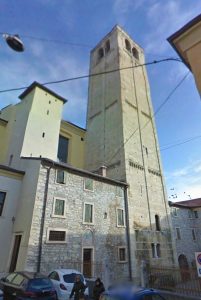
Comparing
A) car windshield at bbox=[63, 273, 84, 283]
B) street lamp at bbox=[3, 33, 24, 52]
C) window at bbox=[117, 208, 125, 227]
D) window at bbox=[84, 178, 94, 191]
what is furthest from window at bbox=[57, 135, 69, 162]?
street lamp at bbox=[3, 33, 24, 52]

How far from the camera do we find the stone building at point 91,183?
14.5 meters

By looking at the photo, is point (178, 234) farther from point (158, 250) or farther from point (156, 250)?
point (156, 250)

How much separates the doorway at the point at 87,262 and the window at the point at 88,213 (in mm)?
2062

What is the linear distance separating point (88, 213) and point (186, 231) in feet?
54.8

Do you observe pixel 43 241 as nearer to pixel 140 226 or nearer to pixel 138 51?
pixel 140 226

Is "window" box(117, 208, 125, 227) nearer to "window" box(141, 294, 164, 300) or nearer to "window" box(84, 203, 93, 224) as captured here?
"window" box(84, 203, 93, 224)

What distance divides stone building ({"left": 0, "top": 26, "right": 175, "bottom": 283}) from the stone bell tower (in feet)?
0.41

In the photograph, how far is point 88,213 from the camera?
1712 centimetres

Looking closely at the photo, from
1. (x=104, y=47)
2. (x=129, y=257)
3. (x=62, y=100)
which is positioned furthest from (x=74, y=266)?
(x=104, y=47)

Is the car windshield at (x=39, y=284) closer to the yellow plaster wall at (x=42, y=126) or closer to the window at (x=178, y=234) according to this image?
the yellow plaster wall at (x=42, y=126)

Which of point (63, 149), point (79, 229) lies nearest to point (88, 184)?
point (79, 229)

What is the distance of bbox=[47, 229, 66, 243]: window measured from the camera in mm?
14336

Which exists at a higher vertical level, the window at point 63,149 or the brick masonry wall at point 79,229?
the window at point 63,149

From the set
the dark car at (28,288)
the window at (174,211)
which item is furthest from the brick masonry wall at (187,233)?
the dark car at (28,288)
